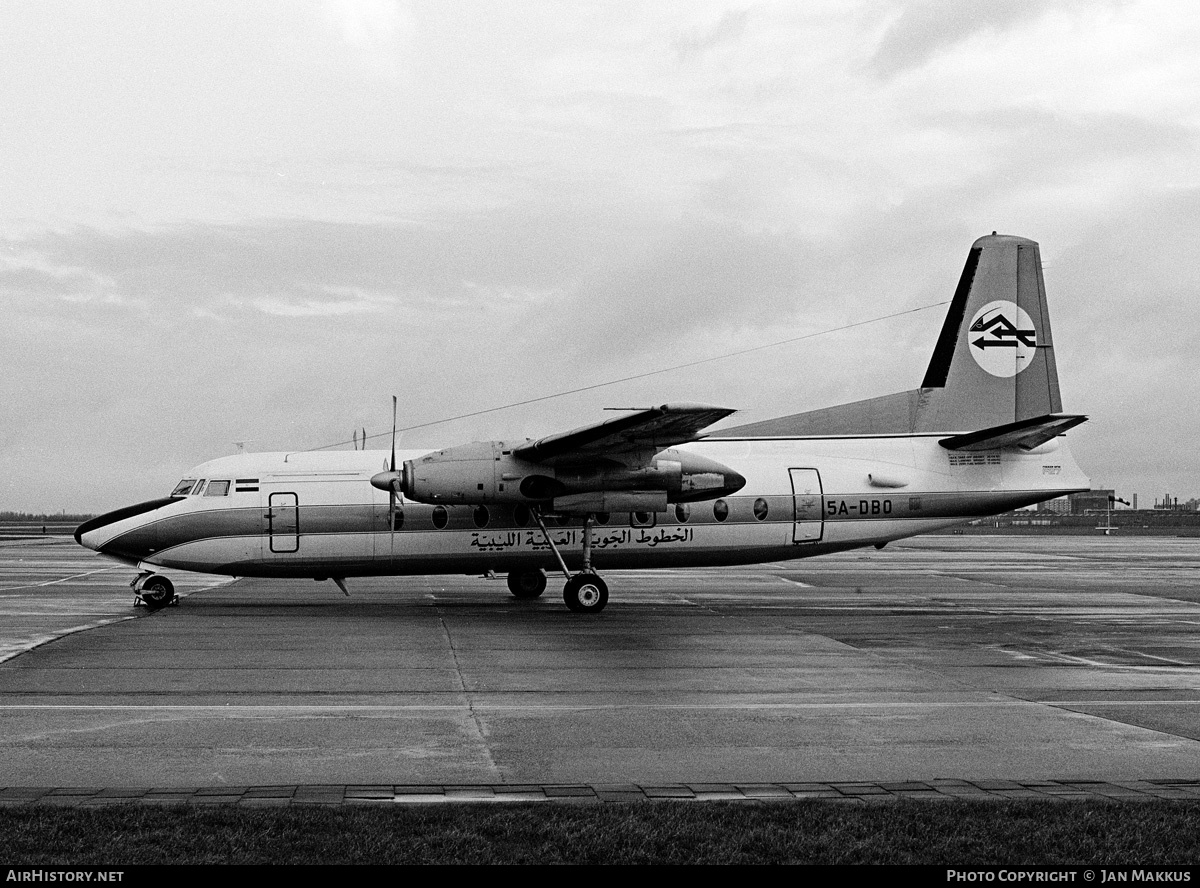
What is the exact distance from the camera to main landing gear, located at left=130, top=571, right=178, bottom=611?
23125 millimetres

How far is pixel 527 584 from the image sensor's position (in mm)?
26609

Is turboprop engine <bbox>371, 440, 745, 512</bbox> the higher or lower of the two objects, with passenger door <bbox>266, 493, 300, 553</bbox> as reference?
higher

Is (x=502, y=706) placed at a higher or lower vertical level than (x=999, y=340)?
lower

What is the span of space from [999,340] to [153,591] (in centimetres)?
1934

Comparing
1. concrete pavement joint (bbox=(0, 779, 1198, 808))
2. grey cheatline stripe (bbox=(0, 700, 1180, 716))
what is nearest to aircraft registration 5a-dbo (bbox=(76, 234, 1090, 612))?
grey cheatline stripe (bbox=(0, 700, 1180, 716))

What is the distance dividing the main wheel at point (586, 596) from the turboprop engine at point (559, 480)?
4.82 ft

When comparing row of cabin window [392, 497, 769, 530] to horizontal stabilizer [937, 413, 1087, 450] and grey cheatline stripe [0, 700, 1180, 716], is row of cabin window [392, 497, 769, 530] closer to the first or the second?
horizontal stabilizer [937, 413, 1087, 450]

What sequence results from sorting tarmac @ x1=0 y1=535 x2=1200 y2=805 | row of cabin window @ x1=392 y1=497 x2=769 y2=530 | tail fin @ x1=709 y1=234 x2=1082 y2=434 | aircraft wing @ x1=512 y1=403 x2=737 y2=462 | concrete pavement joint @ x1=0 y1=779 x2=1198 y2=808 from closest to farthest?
concrete pavement joint @ x1=0 y1=779 x2=1198 y2=808, tarmac @ x1=0 y1=535 x2=1200 y2=805, aircraft wing @ x1=512 y1=403 x2=737 y2=462, row of cabin window @ x1=392 y1=497 x2=769 y2=530, tail fin @ x1=709 y1=234 x2=1082 y2=434

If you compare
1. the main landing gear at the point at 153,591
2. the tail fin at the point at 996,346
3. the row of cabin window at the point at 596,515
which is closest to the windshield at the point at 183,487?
the main landing gear at the point at 153,591

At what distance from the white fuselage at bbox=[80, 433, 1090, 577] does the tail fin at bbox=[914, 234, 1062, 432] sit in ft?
4.60

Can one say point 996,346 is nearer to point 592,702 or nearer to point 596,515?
point 596,515

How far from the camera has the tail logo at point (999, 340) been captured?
26.5 m

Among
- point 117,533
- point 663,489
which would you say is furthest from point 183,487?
point 663,489

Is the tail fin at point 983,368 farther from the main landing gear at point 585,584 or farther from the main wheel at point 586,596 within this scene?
the main wheel at point 586,596
